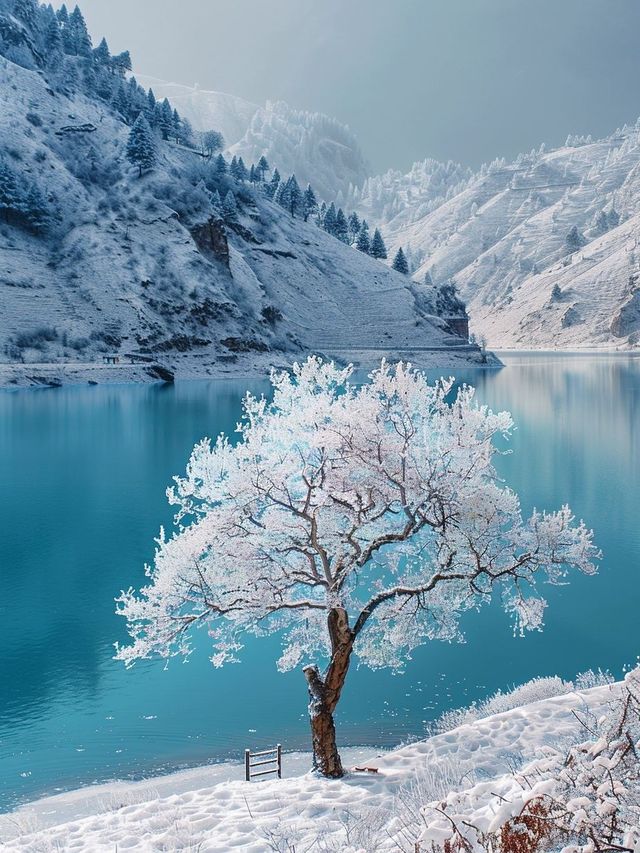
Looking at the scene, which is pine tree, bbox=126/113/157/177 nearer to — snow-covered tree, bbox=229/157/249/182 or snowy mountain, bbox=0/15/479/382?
snowy mountain, bbox=0/15/479/382

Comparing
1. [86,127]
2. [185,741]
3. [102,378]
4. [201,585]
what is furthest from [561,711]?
[86,127]

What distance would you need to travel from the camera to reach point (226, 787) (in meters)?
12.6

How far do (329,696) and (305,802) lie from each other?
2504 millimetres

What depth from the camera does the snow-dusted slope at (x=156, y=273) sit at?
105m

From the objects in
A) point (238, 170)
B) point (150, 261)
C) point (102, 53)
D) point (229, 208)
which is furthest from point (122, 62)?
point (150, 261)

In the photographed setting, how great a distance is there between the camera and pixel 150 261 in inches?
4638

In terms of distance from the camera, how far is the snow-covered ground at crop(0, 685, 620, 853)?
924cm

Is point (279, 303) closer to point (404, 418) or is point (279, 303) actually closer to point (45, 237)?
point (45, 237)

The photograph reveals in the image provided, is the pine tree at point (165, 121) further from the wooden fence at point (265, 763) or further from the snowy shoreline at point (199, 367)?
the wooden fence at point (265, 763)

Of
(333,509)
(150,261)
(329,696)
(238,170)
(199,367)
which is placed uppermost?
(238,170)

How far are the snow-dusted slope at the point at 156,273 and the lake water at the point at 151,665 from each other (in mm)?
60167

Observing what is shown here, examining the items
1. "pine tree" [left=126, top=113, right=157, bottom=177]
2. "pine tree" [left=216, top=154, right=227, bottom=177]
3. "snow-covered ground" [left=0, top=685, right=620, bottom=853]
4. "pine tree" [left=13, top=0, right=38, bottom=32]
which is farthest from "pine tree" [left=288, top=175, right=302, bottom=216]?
"snow-covered ground" [left=0, top=685, right=620, bottom=853]

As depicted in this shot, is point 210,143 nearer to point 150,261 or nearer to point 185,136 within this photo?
point 185,136

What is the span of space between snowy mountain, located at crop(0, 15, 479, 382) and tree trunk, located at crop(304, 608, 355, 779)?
8491 cm
